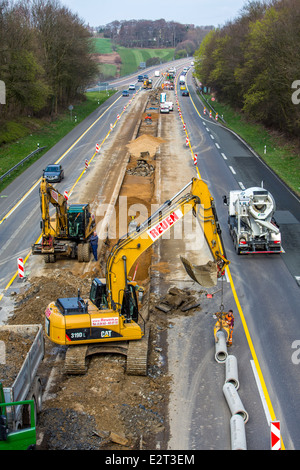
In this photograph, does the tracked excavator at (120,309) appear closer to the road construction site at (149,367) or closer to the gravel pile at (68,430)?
the road construction site at (149,367)

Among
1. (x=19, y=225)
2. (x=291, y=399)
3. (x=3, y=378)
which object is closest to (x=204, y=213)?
(x=291, y=399)

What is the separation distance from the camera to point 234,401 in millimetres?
15000

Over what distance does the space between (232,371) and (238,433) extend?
2.84 meters

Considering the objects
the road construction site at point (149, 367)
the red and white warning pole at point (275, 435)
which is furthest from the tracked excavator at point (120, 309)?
the red and white warning pole at point (275, 435)

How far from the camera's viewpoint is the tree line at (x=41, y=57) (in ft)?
176

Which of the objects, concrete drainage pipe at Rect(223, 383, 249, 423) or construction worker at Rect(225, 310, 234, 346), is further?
construction worker at Rect(225, 310, 234, 346)

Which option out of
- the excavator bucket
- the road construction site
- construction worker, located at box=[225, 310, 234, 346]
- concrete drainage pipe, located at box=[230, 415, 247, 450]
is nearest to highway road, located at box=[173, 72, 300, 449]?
construction worker, located at box=[225, 310, 234, 346]

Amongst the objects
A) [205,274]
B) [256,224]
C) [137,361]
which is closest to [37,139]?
[256,224]

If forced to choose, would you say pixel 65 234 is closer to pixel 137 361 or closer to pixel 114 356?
pixel 114 356

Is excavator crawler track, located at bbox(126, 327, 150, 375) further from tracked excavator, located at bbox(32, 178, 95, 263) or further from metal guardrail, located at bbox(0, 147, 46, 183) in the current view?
metal guardrail, located at bbox(0, 147, 46, 183)

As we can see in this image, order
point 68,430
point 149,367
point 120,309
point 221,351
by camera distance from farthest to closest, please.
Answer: point 221,351 → point 149,367 → point 120,309 → point 68,430

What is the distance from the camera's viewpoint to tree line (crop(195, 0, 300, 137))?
151 ft

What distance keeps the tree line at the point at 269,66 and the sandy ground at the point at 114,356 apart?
13891 mm

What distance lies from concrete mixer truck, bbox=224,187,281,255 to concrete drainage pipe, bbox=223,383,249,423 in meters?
11.2
